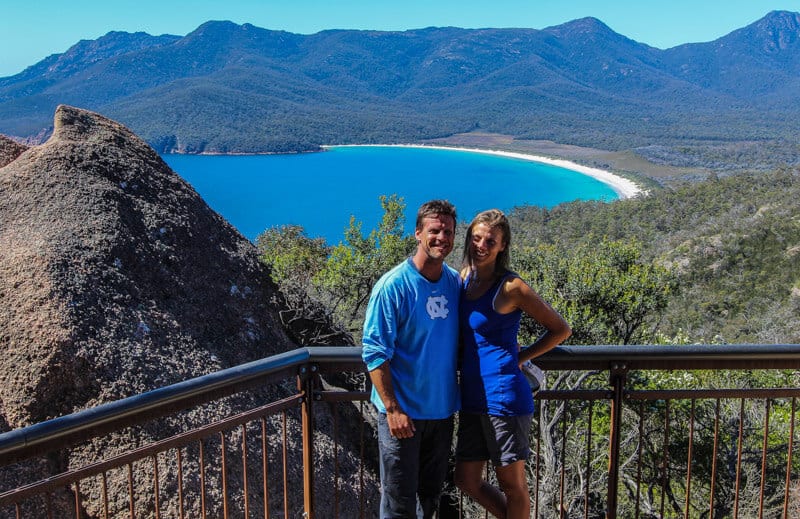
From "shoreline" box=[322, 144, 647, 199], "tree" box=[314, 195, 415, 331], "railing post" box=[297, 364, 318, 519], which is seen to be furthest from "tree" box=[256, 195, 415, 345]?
"shoreline" box=[322, 144, 647, 199]

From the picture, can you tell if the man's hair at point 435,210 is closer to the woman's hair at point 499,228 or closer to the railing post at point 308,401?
the woman's hair at point 499,228

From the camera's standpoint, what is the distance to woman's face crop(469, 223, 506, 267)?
8.69 feet

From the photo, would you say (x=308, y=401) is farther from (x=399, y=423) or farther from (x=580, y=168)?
(x=580, y=168)

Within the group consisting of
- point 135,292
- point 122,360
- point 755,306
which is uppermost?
point 135,292

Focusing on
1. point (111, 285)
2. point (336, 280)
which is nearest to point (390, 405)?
point (111, 285)

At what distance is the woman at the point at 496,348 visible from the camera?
2582 millimetres

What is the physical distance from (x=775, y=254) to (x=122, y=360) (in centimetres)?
3042

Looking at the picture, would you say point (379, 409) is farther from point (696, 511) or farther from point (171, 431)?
point (696, 511)

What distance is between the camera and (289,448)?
521 cm

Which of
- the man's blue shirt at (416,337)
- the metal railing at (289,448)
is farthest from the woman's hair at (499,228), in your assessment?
the metal railing at (289,448)

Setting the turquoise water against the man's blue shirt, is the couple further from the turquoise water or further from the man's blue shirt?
the turquoise water

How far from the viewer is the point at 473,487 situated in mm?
2844

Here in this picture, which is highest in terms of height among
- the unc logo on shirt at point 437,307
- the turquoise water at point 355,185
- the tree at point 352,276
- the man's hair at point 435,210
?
the man's hair at point 435,210

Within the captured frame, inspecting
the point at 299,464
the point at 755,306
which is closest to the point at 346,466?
the point at 299,464
